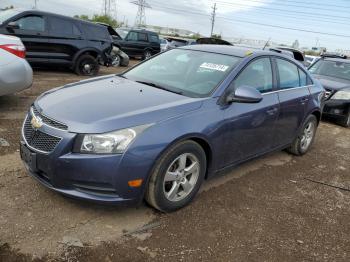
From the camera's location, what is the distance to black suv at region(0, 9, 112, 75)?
1027 cm

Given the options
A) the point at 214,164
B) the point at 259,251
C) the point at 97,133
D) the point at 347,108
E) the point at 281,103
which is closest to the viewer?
the point at 97,133

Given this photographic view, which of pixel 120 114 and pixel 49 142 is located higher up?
pixel 120 114

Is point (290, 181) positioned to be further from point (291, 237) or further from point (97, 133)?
point (97, 133)

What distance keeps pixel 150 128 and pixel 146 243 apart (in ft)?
3.17

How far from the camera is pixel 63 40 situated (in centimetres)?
1106

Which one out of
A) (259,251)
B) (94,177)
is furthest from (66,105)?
(259,251)

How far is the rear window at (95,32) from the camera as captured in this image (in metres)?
11.8

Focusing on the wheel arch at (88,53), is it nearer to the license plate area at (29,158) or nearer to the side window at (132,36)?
the license plate area at (29,158)

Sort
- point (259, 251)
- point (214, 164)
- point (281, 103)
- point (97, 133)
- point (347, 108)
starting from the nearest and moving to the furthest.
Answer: point (97, 133) → point (259, 251) → point (214, 164) → point (281, 103) → point (347, 108)

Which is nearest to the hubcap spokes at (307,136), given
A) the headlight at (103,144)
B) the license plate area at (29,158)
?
the headlight at (103,144)

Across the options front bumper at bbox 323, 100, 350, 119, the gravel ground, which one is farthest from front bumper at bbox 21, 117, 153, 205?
front bumper at bbox 323, 100, 350, 119

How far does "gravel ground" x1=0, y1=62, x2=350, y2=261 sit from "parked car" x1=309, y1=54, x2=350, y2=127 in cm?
433

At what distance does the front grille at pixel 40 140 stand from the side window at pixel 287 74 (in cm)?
304

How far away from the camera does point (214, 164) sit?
3.94 meters
